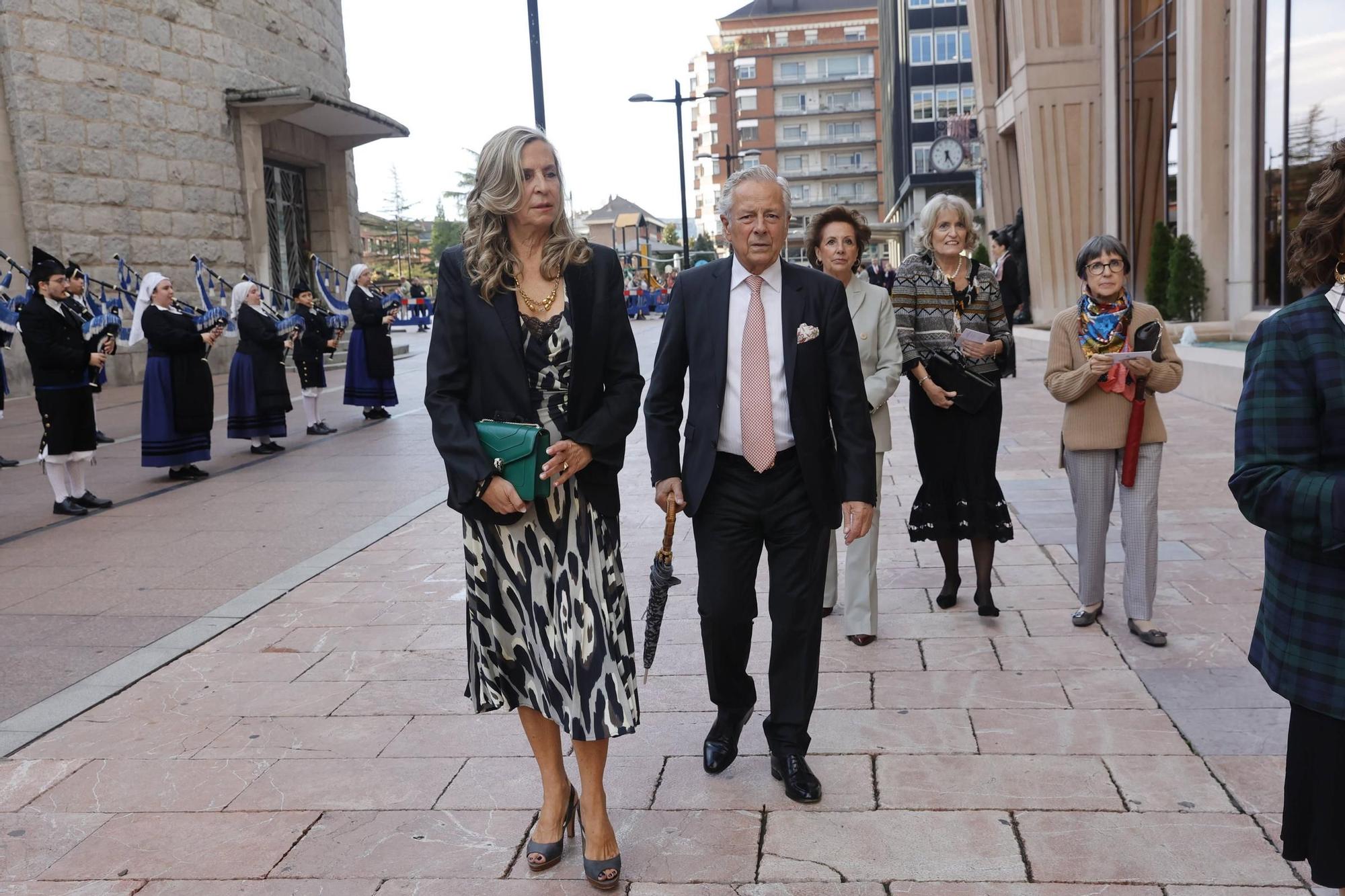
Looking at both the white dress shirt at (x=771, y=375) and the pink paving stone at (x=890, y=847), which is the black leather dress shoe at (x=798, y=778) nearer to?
the pink paving stone at (x=890, y=847)

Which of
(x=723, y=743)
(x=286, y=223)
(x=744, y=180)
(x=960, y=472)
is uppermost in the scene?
(x=286, y=223)

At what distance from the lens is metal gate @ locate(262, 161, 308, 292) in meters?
25.8

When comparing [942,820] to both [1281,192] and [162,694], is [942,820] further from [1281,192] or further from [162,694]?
[1281,192]

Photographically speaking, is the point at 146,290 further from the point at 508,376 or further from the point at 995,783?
the point at 995,783

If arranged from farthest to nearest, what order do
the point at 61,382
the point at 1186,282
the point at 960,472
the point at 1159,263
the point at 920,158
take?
the point at 920,158
the point at 1159,263
the point at 1186,282
the point at 61,382
the point at 960,472

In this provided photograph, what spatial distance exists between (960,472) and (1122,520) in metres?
0.74

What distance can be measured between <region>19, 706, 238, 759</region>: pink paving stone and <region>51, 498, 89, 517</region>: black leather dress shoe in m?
5.08

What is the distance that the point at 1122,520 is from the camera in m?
5.20

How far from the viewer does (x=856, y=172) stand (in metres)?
114

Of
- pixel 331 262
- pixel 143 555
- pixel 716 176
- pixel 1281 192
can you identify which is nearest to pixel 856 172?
pixel 716 176

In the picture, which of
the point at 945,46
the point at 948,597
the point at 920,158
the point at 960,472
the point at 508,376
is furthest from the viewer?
the point at 920,158

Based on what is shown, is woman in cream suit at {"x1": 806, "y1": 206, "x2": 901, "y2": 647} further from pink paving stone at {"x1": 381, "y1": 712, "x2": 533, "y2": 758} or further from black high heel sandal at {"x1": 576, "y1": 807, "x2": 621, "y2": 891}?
black high heel sandal at {"x1": 576, "y1": 807, "x2": 621, "y2": 891}

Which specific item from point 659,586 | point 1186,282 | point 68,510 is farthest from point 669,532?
point 1186,282

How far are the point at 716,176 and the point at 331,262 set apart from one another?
103748mm
